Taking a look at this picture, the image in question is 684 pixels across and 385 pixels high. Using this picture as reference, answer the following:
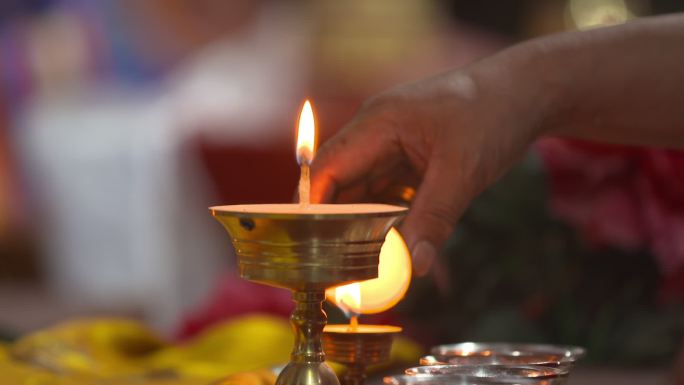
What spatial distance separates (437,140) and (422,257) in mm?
104

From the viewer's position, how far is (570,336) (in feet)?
3.59

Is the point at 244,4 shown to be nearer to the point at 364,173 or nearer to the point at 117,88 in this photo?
the point at 117,88

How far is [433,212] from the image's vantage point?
0.77 m

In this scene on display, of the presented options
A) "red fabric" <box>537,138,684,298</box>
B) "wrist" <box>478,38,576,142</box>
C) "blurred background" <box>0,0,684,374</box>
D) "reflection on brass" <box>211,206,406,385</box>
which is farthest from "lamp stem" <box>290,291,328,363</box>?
"red fabric" <box>537,138,684,298</box>

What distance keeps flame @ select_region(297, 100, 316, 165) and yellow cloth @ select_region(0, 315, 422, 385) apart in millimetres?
286

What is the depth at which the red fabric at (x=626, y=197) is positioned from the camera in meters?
1.08

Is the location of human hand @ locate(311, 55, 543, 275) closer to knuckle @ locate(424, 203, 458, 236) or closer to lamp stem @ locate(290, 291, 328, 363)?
knuckle @ locate(424, 203, 458, 236)

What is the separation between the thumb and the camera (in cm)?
76

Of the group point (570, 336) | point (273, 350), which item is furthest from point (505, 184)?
point (273, 350)

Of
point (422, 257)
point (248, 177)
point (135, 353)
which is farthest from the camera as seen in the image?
point (248, 177)

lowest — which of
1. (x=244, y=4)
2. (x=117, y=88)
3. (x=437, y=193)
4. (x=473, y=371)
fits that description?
(x=473, y=371)

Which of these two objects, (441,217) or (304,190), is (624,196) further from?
(304,190)

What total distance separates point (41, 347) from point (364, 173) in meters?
0.34

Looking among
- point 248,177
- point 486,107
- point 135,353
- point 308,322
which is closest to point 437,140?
point 486,107
